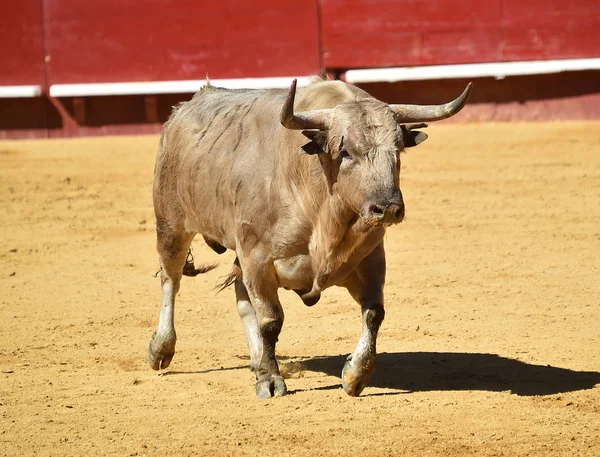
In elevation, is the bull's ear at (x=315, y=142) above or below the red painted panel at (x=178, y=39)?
above

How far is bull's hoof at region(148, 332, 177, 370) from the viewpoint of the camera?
5.07 m

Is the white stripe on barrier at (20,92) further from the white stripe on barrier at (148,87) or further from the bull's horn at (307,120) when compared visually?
the bull's horn at (307,120)

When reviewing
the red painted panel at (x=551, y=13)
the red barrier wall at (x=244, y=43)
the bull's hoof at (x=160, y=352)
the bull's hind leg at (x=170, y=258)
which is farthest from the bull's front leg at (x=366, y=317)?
the red painted panel at (x=551, y=13)

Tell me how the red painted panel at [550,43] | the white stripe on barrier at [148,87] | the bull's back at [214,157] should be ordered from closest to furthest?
the bull's back at [214,157], the red painted panel at [550,43], the white stripe on barrier at [148,87]

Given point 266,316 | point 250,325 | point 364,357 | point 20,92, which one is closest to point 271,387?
point 266,316

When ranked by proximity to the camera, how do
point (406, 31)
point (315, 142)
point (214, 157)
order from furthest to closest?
point (406, 31)
point (214, 157)
point (315, 142)

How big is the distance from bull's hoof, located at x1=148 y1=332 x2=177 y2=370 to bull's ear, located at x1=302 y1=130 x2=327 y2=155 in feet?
4.56

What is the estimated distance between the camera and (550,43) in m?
10.6

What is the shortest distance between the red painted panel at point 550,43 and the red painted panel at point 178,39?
1821mm

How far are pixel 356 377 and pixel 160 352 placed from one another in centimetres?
111

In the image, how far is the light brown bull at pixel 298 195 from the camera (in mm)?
4004

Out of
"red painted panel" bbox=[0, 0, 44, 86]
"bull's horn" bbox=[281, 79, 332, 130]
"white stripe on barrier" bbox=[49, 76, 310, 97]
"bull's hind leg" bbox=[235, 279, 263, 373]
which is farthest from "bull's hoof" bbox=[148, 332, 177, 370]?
"red painted panel" bbox=[0, 0, 44, 86]

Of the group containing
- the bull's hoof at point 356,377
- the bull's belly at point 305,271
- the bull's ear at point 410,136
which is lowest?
the bull's hoof at point 356,377

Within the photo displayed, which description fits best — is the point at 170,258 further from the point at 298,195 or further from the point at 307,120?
the point at 307,120
